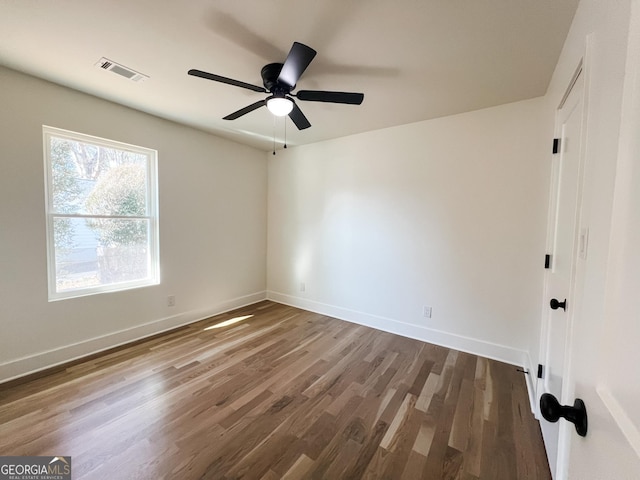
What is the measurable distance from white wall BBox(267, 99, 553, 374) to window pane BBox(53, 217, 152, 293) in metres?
2.10

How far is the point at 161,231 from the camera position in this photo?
315 centimetres

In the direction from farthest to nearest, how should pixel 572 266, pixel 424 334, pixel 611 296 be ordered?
pixel 424 334, pixel 572 266, pixel 611 296

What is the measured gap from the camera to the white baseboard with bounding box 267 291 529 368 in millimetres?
2590

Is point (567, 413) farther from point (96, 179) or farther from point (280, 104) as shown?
point (96, 179)

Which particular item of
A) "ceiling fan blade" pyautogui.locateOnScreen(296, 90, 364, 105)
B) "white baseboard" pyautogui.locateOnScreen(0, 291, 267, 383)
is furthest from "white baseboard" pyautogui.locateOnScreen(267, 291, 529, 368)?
"ceiling fan blade" pyautogui.locateOnScreen(296, 90, 364, 105)

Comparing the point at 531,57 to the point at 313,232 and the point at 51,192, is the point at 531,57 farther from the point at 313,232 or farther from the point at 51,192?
the point at 51,192

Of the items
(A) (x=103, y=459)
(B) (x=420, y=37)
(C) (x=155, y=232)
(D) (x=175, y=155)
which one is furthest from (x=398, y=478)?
(D) (x=175, y=155)

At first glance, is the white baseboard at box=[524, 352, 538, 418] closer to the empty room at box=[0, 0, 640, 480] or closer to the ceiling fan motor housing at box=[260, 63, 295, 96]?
the empty room at box=[0, 0, 640, 480]

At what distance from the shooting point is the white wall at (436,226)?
8.14 feet

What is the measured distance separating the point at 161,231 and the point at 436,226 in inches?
128

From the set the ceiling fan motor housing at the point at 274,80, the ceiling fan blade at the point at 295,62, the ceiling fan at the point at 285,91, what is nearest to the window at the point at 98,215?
the ceiling fan at the point at 285,91

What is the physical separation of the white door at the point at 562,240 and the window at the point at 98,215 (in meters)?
3.71

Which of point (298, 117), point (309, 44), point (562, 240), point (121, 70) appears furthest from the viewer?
point (298, 117)

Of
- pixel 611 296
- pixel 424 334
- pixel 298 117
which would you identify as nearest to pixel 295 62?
pixel 298 117
